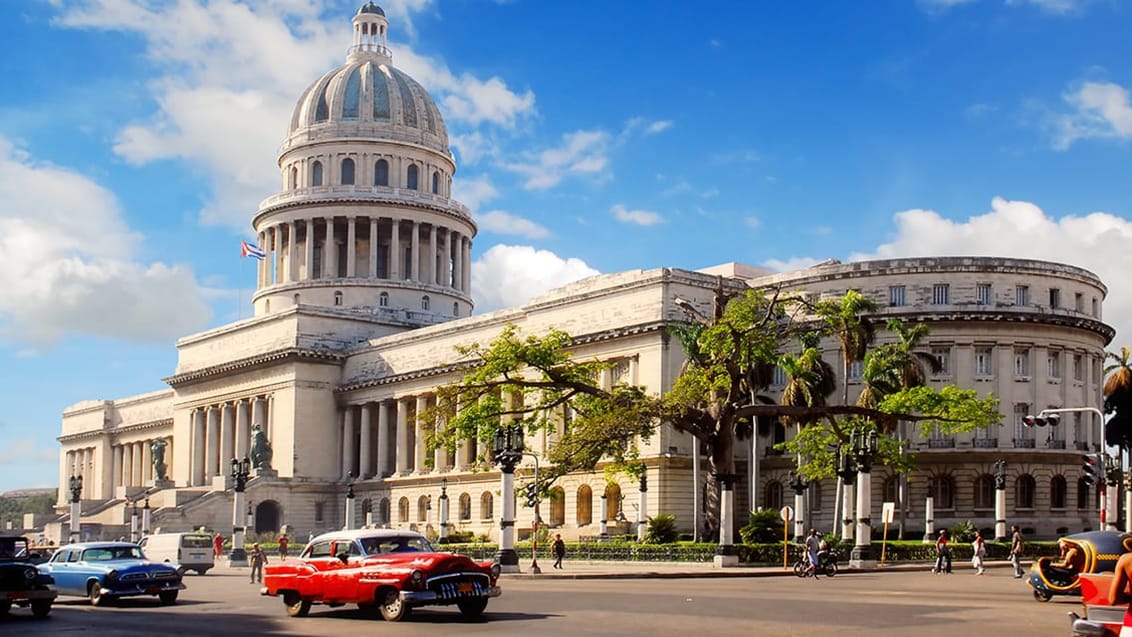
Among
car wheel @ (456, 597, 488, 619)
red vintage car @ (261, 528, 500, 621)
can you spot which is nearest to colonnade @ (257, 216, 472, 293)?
red vintage car @ (261, 528, 500, 621)

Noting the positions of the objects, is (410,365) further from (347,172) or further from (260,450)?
(347,172)

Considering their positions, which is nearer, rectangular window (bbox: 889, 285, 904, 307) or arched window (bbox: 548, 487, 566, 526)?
rectangular window (bbox: 889, 285, 904, 307)

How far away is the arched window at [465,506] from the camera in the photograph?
96875 millimetres

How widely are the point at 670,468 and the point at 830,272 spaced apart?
14.2 m

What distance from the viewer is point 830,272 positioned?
3167 inches

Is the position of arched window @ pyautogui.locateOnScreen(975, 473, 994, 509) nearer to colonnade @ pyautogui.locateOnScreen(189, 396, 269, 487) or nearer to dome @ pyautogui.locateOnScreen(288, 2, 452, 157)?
colonnade @ pyautogui.locateOnScreen(189, 396, 269, 487)

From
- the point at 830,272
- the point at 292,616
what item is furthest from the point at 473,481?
the point at 292,616

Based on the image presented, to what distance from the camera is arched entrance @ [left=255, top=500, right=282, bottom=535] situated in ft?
344

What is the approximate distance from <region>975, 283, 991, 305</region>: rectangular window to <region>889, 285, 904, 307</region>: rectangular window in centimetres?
405

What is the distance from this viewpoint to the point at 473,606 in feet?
94.7

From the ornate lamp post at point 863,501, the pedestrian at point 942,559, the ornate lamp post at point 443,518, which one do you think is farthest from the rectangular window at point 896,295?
the pedestrian at point 942,559

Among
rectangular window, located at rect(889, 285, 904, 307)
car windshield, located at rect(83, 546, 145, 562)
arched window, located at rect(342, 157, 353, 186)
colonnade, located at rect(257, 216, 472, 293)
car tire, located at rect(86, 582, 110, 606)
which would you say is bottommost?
car tire, located at rect(86, 582, 110, 606)

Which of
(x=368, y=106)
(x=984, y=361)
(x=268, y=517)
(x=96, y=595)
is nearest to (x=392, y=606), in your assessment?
(x=96, y=595)

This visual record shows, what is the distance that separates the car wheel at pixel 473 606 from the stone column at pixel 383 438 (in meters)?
76.4
